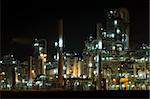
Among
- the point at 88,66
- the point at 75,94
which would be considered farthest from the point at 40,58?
the point at 75,94

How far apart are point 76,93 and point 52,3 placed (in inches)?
31.9

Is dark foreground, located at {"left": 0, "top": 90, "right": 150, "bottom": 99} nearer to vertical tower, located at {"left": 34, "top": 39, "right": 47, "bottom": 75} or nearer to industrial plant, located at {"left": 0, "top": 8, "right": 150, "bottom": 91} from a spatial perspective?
industrial plant, located at {"left": 0, "top": 8, "right": 150, "bottom": 91}

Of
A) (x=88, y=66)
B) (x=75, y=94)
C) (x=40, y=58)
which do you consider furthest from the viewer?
(x=88, y=66)

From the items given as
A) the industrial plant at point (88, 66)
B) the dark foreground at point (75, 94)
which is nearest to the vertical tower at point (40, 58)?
the industrial plant at point (88, 66)

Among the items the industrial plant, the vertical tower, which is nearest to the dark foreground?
the industrial plant

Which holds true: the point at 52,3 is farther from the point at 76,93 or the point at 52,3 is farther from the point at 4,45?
the point at 76,93

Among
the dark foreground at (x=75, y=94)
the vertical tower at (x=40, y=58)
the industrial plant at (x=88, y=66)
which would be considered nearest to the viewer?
the dark foreground at (x=75, y=94)

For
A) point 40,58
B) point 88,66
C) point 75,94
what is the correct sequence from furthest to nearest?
point 88,66, point 40,58, point 75,94

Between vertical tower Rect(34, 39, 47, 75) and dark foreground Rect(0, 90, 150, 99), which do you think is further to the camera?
vertical tower Rect(34, 39, 47, 75)

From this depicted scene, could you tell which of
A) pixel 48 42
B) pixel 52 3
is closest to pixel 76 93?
pixel 52 3

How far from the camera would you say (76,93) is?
1292 mm

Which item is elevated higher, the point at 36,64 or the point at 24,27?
the point at 24,27

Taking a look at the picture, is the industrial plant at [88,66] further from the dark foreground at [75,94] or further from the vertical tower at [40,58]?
the dark foreground at [75,94]

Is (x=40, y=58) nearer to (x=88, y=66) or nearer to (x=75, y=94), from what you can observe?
(x=88, y=66)
